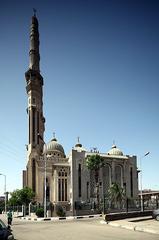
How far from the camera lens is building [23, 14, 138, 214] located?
273 ft

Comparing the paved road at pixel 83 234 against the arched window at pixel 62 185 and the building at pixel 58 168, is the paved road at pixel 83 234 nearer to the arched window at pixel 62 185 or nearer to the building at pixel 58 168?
the building at pixel 58 168

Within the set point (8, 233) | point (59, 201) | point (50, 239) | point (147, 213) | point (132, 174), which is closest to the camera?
point (8, 233)

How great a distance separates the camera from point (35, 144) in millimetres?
86812

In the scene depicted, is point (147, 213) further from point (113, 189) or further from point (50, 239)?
point (113, 189)

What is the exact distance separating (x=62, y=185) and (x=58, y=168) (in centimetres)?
441

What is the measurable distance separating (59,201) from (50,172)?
306 inches

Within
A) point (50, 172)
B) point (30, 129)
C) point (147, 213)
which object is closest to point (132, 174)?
point (50, 172)

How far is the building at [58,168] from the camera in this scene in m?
83.2

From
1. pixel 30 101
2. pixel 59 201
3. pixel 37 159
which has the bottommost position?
pixel 59 201

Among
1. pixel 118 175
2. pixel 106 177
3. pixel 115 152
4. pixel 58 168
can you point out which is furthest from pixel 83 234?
pixel 115 152

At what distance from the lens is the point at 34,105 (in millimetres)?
90250

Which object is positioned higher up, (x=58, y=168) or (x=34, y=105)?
(x=34, y=105)

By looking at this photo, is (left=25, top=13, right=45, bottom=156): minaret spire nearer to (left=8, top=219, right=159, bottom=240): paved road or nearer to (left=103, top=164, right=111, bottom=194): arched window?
(left=103, top=164, right=111, bottom=194): arched window

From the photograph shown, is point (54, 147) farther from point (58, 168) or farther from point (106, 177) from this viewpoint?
point (106, 177)
